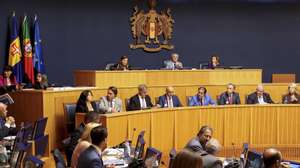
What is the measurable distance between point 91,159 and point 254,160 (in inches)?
77.0

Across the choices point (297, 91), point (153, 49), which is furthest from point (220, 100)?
point (153, 49)

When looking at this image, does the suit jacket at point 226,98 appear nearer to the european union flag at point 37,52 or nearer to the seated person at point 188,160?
the european union flag at point 37,52

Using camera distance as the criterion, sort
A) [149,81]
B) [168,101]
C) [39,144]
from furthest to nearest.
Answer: [149,81]
[168,101]
[39,144]

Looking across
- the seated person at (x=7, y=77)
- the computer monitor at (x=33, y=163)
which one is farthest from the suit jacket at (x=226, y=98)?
the computer monitor at (x=33, y=163)

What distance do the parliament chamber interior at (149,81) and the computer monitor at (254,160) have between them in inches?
0.4

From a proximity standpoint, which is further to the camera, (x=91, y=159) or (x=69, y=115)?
(x=69, y=115)

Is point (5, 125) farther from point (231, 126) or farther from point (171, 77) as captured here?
point (171, 77)

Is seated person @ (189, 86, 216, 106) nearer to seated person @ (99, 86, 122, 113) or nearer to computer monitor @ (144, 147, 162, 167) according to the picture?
seated person @ (99, 86, 122, 113)

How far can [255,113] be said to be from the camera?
1056 centimetres

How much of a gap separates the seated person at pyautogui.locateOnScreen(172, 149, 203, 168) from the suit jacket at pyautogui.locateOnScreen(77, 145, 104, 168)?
1084 mm

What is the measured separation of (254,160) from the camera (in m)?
5.83

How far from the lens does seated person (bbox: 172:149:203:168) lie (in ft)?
12.3

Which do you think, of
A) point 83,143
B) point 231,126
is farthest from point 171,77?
point 83,143

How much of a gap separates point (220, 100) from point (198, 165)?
798 cm
